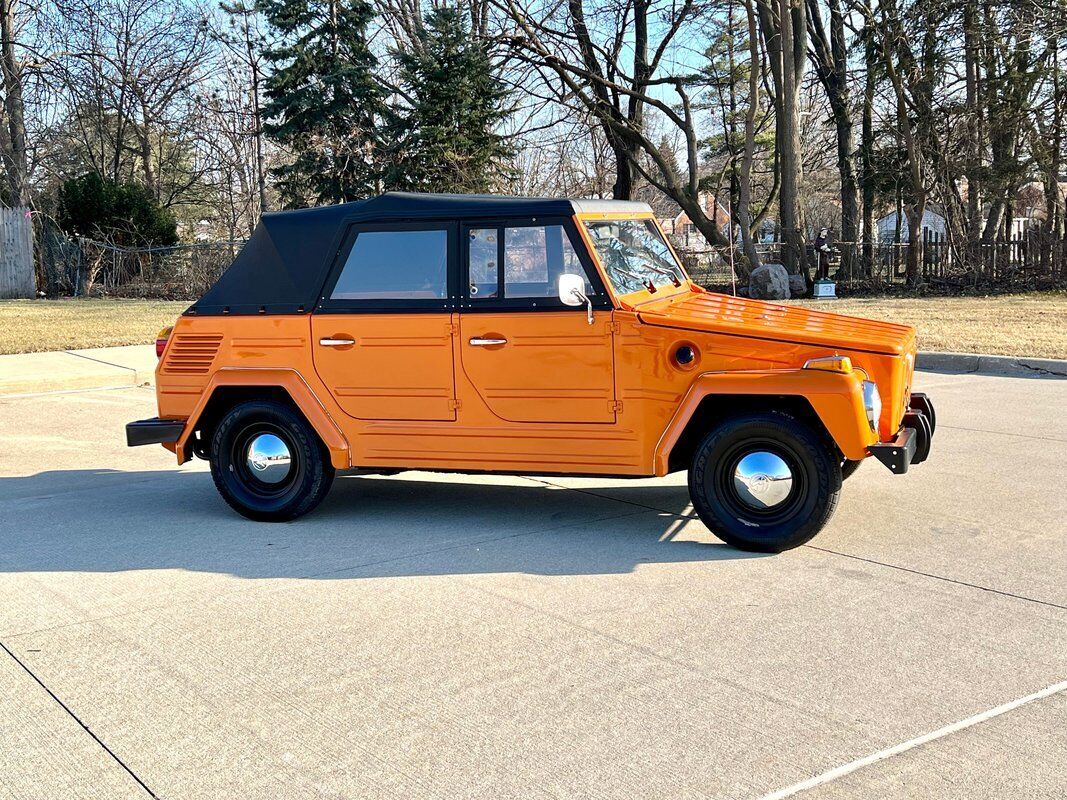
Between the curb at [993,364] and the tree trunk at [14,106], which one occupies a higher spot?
the tree trunk at [14,106]

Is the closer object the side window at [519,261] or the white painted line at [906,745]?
the white painted line at [906,745]

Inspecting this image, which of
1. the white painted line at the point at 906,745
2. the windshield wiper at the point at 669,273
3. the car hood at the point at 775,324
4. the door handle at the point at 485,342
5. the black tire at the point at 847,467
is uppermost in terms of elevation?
the windshield wiper at the point at 669,273

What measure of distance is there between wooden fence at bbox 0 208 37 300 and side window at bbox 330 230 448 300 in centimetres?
2621

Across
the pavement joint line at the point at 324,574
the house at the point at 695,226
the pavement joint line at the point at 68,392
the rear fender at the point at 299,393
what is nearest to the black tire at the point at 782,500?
the pavement joint line at the point at 324,574

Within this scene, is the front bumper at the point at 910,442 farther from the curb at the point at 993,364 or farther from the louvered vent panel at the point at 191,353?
the curb at the point at 993,364

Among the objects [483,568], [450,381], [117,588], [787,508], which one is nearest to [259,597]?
[117,588]

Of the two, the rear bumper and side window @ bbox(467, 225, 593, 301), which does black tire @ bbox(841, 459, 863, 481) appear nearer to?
side window @ bbox(467, 225, 593, 301)

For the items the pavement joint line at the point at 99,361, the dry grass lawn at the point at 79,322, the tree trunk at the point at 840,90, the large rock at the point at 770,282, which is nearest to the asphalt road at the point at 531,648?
the pavement joint line at the point at 99,361

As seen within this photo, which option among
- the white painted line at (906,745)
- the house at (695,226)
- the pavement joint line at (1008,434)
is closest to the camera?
the white painted line at (906,745)

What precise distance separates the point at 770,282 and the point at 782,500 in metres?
20.4

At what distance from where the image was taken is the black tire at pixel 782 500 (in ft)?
18.8

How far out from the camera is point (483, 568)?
225 inches

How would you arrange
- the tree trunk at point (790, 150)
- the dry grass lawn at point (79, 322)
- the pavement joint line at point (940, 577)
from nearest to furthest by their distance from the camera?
the pavement joint line at point (940, 577) → the dry grass lawn at point (79, 322) → the tree trunk at point (790, 150)

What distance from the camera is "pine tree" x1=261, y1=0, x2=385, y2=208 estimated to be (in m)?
30.0
